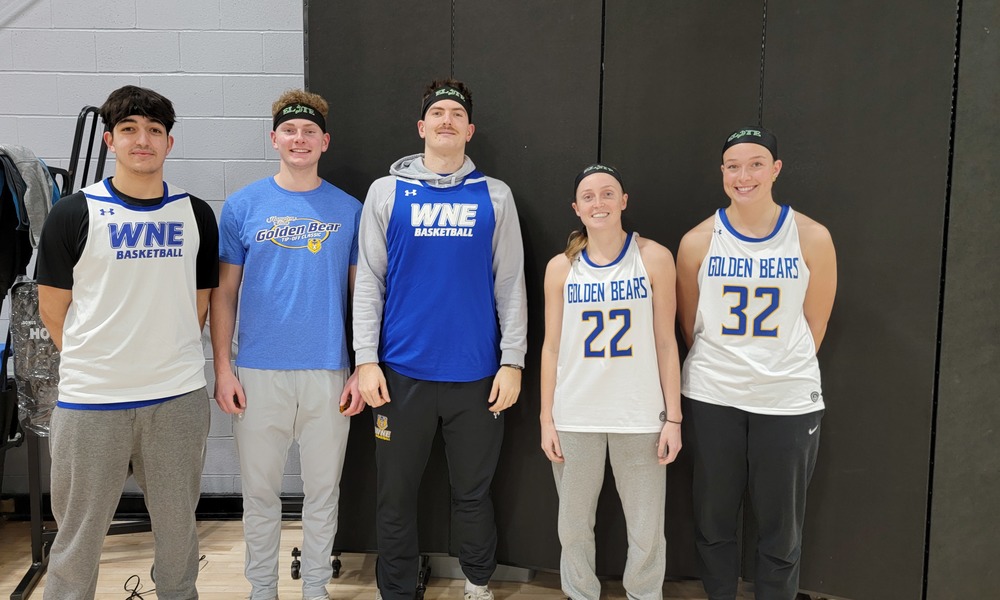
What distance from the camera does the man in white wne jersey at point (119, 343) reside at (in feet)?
6.71

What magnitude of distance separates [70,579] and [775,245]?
97.0 inches

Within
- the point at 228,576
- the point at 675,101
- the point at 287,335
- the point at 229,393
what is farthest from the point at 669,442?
the point at 228,576

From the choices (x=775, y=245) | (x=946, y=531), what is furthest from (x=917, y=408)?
(x=775, y=245)

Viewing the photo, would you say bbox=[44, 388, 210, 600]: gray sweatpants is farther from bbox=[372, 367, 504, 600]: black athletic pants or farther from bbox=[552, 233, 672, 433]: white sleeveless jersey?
bbox=[552, 233, 672, 433]: white sleeveless jersey

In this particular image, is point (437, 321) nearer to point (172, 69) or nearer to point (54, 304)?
point (54, 304)

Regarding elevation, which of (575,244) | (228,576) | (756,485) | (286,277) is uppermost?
(575,244)

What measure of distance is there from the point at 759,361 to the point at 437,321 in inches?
43.0

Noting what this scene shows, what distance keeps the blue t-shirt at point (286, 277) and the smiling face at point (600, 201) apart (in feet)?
2.93

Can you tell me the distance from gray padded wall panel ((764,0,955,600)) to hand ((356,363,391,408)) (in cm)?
159

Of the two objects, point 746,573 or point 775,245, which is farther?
point 746,573

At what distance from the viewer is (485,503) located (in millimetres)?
2500

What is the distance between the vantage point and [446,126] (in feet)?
7.75

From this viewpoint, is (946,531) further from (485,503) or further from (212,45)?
(212,45)

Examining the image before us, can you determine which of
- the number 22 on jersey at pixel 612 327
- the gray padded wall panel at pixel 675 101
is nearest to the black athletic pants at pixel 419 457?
Answer: the number 22 on jersey at pixel 612 327
